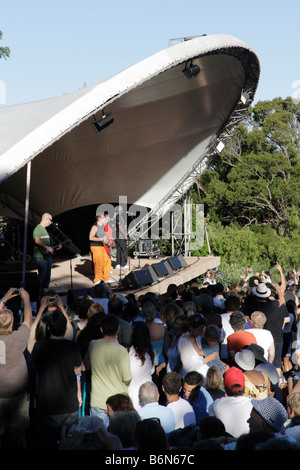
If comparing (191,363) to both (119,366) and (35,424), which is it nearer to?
(119,366)

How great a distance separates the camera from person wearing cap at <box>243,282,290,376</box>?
239 inches

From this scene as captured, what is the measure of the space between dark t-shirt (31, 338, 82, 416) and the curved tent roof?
6.64 m

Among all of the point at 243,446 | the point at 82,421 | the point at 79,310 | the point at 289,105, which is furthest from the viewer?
the point at 289,105

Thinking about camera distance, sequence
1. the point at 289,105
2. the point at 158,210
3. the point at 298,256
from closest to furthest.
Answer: the point at 158,210, the point at 298,256, the point at 289,105

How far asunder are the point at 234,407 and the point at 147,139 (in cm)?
1207

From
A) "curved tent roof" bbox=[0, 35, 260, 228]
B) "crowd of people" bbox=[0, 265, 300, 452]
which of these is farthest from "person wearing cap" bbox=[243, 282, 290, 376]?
"curved tent roof" bbox=[0, 35, 260, 228]

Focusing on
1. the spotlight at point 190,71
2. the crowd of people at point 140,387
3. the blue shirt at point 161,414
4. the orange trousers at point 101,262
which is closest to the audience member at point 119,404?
Answer: the crowd of people at point 140,387

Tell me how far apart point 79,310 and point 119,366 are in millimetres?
1548

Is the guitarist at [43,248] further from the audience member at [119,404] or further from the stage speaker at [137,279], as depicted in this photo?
the audience member at [119,404]

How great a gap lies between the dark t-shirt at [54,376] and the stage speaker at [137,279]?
6247 mm

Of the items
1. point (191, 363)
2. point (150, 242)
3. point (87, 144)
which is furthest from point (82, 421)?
point (150, 242)

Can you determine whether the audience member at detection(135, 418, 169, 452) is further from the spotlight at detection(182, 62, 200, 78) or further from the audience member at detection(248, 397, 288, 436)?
the spotlight at detection(182, 62, 200, 78)

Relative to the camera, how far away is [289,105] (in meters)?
31.1

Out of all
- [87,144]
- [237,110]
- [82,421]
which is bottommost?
[82,421]
